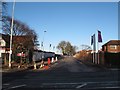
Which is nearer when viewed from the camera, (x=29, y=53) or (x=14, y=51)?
(x=14, y=51)

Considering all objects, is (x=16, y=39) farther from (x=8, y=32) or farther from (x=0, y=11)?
(x=0, y=11)

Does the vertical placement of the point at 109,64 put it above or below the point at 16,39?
below

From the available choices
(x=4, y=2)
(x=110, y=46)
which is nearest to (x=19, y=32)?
(x=4, y=2)

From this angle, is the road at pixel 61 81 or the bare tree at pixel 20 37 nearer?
the road at pixel 61 81

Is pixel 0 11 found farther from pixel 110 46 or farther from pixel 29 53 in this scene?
pixel 110 46

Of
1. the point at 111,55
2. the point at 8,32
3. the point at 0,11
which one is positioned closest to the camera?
the point at 0,11

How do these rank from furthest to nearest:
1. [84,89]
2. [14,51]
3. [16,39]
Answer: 1. [16,39]
2. [14,51]
3. [84,89]

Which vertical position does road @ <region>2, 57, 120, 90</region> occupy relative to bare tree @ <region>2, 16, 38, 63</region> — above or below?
below

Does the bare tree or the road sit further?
the bare tree

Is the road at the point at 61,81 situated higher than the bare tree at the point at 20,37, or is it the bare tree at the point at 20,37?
the bare tree at the point at 20,37

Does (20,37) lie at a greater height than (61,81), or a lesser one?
greater

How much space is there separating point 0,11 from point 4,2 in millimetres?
1362

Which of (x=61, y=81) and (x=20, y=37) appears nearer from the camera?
(x=61, y=81)

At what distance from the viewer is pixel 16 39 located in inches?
2594
